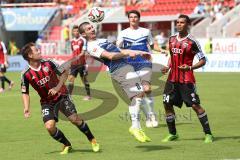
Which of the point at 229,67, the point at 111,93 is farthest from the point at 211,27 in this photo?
the point at 111,93

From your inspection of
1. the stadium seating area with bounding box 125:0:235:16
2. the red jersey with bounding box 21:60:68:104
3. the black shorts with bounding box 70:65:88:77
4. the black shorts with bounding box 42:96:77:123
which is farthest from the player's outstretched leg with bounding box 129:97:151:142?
the stadium seating area with bounding box 125:0:235:16

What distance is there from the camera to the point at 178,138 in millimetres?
12891

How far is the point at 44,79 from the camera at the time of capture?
11.1 m

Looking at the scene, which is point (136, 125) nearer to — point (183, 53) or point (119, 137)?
point (119, 137)

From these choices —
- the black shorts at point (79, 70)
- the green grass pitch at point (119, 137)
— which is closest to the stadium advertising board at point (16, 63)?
the black shorts at point (79, 70)

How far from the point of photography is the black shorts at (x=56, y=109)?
36.5 feet

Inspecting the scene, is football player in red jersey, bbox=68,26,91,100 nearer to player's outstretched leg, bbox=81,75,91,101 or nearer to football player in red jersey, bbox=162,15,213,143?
player's outstretched leg, bbox=81,75,91,101

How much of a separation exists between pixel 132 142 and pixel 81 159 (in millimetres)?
2034

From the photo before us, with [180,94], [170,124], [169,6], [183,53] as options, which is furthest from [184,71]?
[169,6]

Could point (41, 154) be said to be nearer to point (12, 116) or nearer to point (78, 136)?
point (78, 136)

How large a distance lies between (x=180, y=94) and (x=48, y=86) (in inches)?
109

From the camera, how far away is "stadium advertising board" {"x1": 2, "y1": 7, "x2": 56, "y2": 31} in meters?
53.6

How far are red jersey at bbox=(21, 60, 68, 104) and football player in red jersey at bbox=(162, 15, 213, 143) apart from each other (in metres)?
2.35

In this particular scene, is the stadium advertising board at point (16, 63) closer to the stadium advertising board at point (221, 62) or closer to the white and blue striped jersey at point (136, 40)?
the stadium advertising board at point (221, 62)
